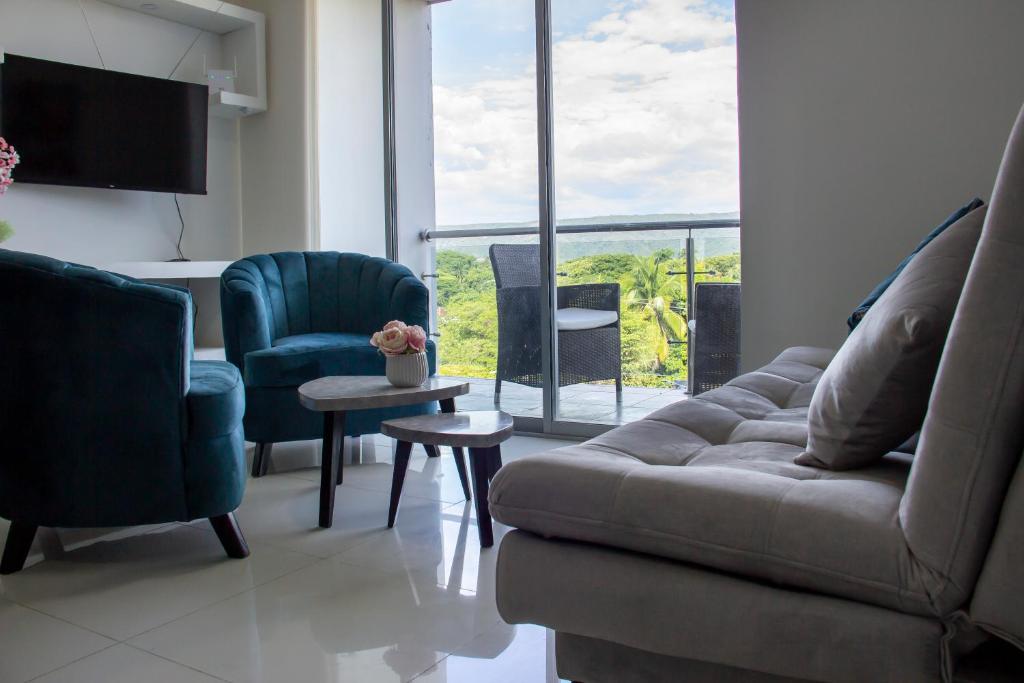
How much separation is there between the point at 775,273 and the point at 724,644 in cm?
245

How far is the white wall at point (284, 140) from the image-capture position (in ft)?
15.0

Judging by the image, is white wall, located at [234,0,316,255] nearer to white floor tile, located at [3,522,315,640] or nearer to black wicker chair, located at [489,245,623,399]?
black wicker chair, located at [489,245,623,399]

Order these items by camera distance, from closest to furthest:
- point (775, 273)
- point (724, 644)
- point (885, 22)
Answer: point (724, 644)
point (885, 22)
point (775, 273)

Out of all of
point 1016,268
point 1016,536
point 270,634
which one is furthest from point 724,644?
point 270,634

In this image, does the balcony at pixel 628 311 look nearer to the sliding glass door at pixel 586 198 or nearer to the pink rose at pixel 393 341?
the sliding glass door at pixel 586 198

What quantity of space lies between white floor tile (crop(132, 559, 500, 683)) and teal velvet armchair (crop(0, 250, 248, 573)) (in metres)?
0.43

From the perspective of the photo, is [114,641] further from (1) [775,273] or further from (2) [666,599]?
(1) [775,273]

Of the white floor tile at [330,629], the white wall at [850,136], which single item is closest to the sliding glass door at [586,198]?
the white wall at [850,136]

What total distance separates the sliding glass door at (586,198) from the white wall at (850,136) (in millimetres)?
336

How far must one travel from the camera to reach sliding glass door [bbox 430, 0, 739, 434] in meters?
3.88

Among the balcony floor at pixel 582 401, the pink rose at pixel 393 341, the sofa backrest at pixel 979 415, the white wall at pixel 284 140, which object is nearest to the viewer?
the sofa backrest at pixel 979 415

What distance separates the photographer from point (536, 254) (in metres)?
4.36

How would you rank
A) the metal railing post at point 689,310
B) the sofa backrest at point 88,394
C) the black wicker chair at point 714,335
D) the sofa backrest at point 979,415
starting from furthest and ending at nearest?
1. the metal railing post at point 689,310
2. the black wicker chair at point 714,335
3. the sofa backrest at point 88,394
4. the sofa backrest at point 979,415

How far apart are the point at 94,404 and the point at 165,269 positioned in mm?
2053
